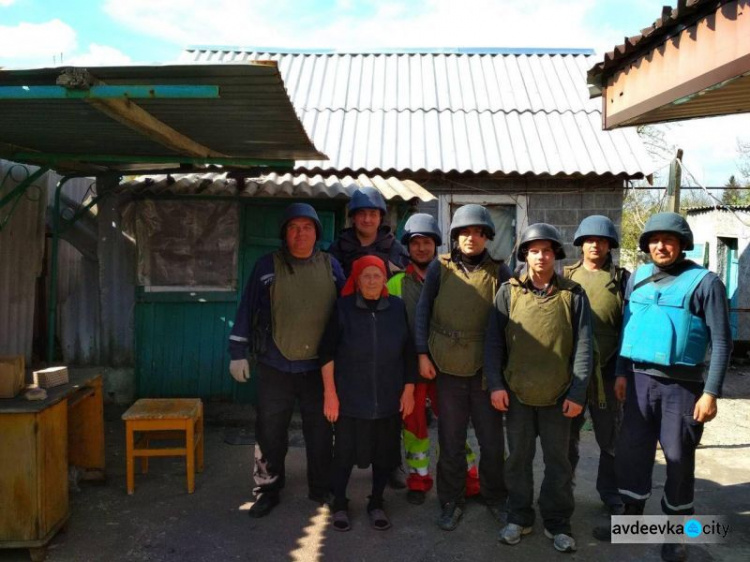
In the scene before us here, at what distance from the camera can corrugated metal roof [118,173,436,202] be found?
5.44 meters

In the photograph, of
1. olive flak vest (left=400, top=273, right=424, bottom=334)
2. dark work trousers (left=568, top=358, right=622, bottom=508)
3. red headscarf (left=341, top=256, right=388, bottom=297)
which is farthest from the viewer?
olive flak vest (left=400, top=273, right=424, bottom=334)

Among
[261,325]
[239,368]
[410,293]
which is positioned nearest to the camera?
[239,368]

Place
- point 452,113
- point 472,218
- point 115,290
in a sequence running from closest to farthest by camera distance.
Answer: point 472,218, point 115,290, point 452,113

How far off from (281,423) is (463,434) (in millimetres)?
1176

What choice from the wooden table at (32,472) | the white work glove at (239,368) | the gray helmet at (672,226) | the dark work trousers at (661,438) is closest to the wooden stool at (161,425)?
the wooden table at (32,472)

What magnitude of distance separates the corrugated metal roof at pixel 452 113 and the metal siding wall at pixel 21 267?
2.61m

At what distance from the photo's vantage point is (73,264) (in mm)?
6891

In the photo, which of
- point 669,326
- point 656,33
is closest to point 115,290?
point 669,326

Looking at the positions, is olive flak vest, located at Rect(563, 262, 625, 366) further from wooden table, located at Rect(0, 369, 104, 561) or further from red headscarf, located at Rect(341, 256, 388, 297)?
wooden table, located at Rect(0, 369, 104, 561)

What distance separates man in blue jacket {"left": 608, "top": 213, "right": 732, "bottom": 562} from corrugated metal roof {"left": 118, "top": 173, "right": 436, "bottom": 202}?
253cm

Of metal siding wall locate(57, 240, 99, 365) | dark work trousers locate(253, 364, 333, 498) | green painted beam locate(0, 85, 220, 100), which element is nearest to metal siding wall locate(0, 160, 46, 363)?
metal siding wall locate(57, 240, 99, 365)

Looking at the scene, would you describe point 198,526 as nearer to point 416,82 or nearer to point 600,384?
point 600,384

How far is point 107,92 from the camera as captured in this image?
2.70 m

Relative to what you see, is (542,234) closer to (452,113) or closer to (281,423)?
(281,423)
